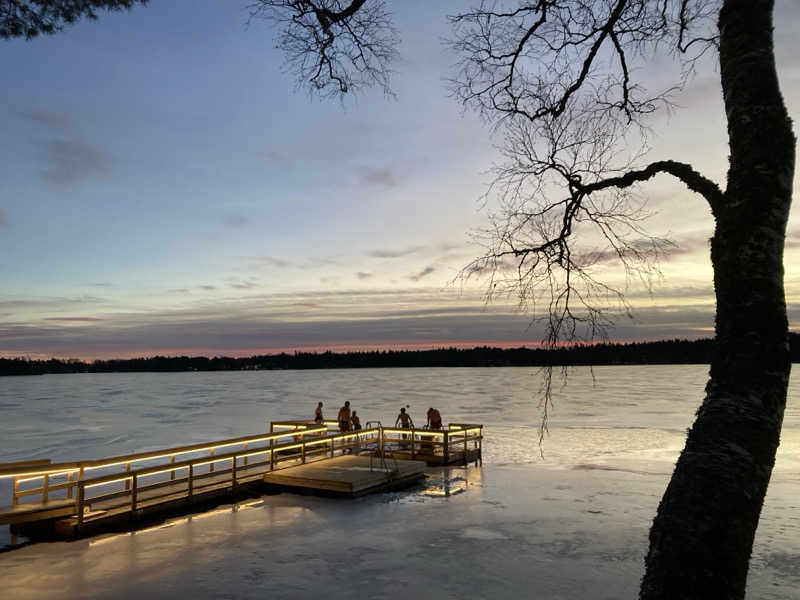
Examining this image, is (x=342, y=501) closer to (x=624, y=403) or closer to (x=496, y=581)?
(x=496, y=581)

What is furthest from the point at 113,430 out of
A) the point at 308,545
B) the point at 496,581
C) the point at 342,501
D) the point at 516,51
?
the point at 516,51

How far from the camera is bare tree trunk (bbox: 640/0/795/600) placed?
2.49 meters

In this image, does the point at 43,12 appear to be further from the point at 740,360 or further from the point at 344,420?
the point at 344,420

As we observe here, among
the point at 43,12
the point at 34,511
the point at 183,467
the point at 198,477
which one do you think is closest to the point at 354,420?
the point at 198,477

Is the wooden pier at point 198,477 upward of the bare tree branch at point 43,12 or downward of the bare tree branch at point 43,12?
downward

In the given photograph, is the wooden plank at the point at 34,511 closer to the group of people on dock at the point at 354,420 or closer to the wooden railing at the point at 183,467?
the wooden railing at the point at 183,467

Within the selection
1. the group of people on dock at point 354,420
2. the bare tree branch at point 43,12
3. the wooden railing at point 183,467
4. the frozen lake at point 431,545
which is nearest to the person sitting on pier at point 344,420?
the group of people on dock at point 354,420

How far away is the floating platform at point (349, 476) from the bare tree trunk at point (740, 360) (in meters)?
14.2

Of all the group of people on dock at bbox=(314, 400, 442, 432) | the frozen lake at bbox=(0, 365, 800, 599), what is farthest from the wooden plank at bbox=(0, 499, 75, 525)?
the group of people on dock at bbox=(314, 400, 442, 432)

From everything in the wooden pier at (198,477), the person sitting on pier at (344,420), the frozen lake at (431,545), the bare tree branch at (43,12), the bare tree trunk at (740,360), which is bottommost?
the frozen lake at (431,545)

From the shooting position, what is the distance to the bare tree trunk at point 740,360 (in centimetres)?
249

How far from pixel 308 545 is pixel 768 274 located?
10950mm

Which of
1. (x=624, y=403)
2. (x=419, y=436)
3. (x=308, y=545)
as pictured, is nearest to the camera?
(x=308, y=545)

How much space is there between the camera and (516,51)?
16.8 ft
